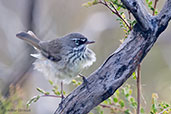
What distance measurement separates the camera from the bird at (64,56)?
12.4 ft

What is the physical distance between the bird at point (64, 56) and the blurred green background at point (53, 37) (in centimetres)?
136

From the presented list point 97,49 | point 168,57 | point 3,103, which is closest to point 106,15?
point 97,49

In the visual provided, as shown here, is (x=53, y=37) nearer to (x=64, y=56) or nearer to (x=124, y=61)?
(x=64, y=56)

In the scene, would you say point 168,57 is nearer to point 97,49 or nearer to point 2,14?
point 97,49

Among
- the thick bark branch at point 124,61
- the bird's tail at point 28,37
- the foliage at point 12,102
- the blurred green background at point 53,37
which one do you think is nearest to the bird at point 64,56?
the bird's tail at point 28,37

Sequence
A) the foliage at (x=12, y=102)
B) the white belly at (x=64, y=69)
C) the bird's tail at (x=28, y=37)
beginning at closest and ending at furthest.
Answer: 1. the foliage at (x=12, y=102)
2. the white belly at (x=64, y=69)
3. the bird's tail at (x=28, y=37)

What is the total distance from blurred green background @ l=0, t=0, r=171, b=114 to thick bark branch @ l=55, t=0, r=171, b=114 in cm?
239

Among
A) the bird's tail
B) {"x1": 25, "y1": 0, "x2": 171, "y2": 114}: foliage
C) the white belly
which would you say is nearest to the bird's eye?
the white belly

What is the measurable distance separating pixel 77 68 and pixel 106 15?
2.80 m

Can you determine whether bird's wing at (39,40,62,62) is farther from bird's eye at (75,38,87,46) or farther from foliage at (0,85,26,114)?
foliage at (0,85,26,114)

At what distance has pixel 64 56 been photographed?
3.91 meters

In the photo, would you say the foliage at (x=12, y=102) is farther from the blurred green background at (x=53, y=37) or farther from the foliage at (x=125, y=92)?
the blurred green background at (x=53, y=37)

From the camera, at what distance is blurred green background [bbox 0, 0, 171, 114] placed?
5688 millimetres

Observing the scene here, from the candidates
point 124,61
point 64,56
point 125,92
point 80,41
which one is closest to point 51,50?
point 64,56
